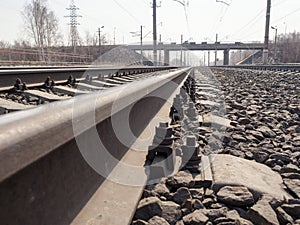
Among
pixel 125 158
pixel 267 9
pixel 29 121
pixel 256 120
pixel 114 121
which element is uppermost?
pixel 267 9

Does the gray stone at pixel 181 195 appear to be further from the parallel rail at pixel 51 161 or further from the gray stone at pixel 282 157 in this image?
the gray stone at pixel 282 157

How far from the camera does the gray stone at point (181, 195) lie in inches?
80.3

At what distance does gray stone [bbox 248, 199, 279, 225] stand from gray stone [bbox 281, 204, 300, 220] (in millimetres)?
187

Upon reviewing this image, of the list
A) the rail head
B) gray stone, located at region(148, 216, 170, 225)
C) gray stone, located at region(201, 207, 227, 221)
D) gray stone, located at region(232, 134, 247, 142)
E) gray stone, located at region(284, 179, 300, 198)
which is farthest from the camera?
gray stone, located at region(232, 134, 247, 142)

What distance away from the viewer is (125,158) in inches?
85.7

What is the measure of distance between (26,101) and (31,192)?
334cm

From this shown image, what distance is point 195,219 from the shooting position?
183 cm

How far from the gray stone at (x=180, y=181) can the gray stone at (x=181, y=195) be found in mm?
85

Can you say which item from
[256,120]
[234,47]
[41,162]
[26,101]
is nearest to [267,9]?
[256,120]

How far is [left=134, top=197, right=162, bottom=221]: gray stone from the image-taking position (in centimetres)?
174

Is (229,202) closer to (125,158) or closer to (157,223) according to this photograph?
(157,223)

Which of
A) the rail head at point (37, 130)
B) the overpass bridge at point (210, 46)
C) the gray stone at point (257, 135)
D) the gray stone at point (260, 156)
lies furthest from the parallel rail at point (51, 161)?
the overpass bridge at point (210, 46)

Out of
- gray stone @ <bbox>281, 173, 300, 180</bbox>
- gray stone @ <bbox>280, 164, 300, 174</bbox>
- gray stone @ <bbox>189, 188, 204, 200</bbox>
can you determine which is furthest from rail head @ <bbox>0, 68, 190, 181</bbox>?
gray stone @ <bbox>280, 164, 300, 174</bbox>

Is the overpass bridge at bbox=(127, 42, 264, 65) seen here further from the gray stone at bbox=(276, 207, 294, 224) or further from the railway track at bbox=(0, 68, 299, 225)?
the gray stone at bbox=(276, 207, 294, 224)
